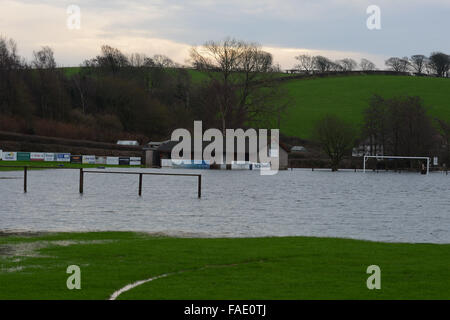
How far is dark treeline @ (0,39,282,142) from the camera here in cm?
9312

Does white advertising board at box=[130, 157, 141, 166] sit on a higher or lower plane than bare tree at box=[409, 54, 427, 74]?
lower

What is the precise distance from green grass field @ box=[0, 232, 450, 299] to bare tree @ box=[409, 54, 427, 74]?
17860 centimetres

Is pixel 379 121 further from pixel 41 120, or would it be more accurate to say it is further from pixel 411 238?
pixel 411 238

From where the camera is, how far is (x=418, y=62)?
18562 centimetres

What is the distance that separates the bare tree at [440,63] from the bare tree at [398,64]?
25.1 feet

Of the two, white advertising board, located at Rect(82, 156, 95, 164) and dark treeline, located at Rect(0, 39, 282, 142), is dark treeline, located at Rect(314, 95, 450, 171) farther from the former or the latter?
white advertising board, located at Rect(82, 156, 95, 164)

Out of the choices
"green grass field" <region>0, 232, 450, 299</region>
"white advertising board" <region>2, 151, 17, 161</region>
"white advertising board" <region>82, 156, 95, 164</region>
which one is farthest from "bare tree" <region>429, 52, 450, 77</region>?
"green grass field" <region>0, 232, 450, 299</region>

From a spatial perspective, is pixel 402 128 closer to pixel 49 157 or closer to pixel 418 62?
pixel 49 157

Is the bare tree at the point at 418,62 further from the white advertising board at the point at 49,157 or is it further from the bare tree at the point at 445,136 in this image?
the white advertising board at the point at 49,157

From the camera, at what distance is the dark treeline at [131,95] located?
93125 mm

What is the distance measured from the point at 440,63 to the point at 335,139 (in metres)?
82.7

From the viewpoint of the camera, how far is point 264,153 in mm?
109000

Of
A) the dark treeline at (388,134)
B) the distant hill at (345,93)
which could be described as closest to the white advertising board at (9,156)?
the dark treeline at (388,134)

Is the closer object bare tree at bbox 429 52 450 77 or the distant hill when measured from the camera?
the distant hill
